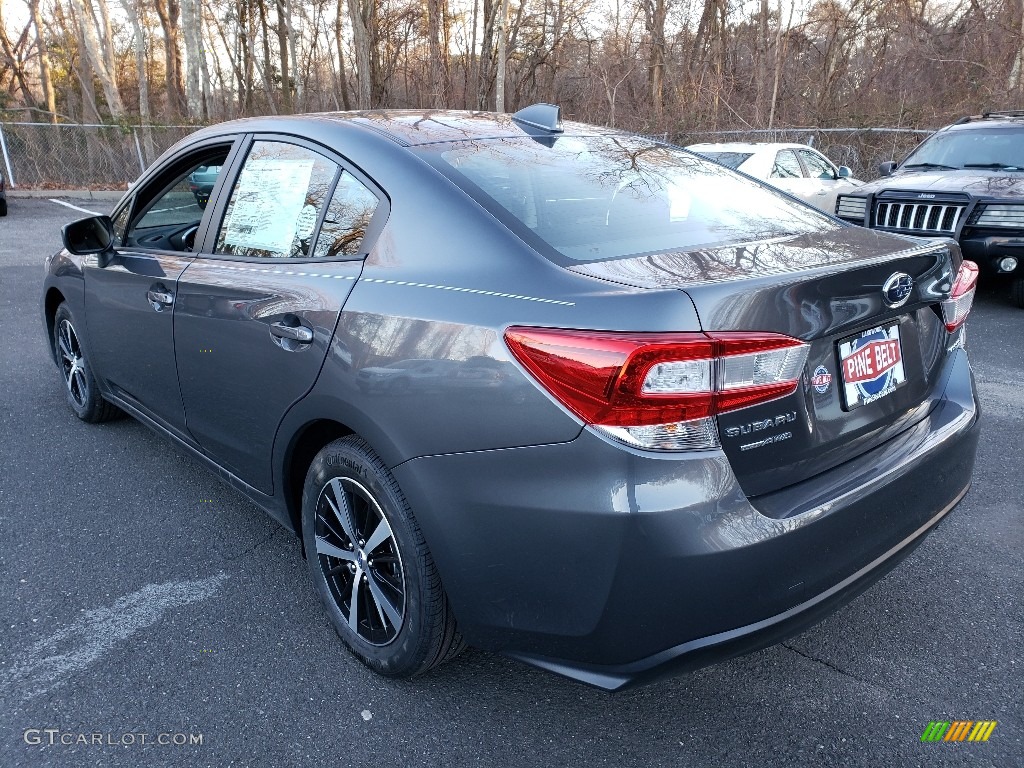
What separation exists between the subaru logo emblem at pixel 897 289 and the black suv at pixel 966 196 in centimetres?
583

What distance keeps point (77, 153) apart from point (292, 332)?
66.3 feet

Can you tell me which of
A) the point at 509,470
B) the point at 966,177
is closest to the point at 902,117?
the point at 966,177

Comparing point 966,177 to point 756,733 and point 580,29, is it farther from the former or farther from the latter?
point 580,29

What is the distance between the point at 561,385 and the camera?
179 cm

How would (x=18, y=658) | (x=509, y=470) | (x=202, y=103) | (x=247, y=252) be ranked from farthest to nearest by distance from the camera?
1. (x=202, y=103)
2. (x=247, y=252)
3. (x=18, y=658)
4. (x=509, y=470)

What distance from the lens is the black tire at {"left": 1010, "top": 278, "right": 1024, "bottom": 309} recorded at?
7.38m

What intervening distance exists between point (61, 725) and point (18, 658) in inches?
16.9

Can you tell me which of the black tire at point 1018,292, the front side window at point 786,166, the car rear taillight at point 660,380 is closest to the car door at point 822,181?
the front side window at point 786,166

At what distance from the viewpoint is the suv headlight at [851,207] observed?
312 inches

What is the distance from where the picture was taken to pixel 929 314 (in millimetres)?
2354

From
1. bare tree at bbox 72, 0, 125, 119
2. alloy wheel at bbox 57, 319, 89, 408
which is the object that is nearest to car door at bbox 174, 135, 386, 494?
alloy wheel at bbox 57, 319, 89, 408

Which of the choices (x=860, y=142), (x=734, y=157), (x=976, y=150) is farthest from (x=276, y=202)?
(x=860, y=142)

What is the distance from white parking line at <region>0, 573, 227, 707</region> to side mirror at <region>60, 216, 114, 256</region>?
5.27ft

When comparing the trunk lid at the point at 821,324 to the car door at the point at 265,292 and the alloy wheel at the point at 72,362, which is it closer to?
the car door at the point at 265,292
